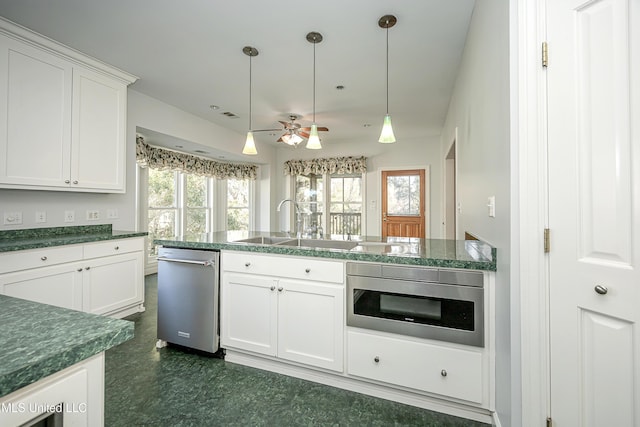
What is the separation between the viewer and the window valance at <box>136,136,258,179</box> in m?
4.16

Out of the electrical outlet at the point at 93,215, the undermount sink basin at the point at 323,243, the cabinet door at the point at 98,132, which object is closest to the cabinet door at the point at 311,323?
the undermount sink basin at the point at 323,243

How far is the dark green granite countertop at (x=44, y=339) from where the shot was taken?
1.69 feet

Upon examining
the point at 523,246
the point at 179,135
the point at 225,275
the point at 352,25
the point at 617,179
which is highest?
the point at 352,25

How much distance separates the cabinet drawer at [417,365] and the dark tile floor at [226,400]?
155 millimetres

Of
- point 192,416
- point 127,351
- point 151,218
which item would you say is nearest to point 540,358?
point 192,416

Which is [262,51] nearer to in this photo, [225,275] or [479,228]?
[225,275]

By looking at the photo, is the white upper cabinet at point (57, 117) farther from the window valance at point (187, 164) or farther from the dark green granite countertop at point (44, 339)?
the dark green granite countertop at point (44, 339)

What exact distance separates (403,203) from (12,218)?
533cm

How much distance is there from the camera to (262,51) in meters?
2.66

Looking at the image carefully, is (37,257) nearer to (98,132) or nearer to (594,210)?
(98,132)

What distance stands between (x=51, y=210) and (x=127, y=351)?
1.57m

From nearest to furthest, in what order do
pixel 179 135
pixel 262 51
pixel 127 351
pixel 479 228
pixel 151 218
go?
1. pixel 479 228
2. pixel 127 351
3. pixel 262 51
4. pixel 179 135
5. pixel 151 218

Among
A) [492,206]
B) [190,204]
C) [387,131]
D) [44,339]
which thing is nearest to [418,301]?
[492,206]

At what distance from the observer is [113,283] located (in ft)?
9.45
